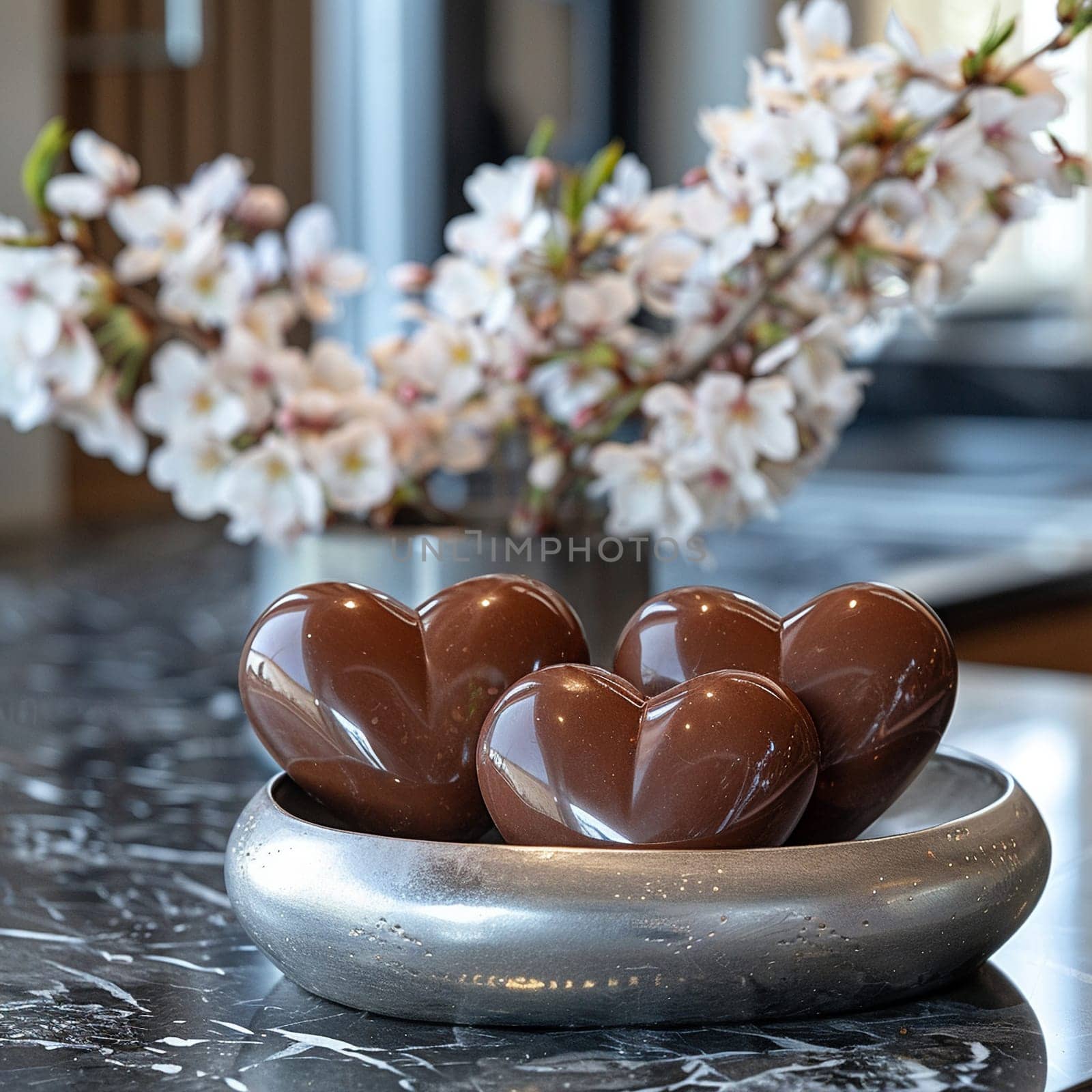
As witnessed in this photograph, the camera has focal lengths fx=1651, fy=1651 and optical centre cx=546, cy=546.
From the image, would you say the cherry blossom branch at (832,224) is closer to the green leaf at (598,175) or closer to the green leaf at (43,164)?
the green leaf at (598,175)

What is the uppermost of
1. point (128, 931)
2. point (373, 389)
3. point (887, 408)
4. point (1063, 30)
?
point (1063, 30)

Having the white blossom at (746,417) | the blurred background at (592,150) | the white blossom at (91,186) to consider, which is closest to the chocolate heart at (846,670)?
the white blossom at (746,417)

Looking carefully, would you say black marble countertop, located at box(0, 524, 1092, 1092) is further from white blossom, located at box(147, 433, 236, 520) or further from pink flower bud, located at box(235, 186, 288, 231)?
pink flower bud, located at box(235, 186, 288, 231)

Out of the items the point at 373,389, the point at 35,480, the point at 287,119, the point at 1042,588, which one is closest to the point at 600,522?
the point at 373,389

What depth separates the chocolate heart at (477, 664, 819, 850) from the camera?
464 millimetres

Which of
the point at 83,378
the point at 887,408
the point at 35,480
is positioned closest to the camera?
the point at 83,378

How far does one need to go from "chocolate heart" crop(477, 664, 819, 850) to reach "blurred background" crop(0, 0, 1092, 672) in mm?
1057

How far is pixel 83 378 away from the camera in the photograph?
924mm

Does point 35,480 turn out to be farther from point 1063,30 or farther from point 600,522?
point 1063,30

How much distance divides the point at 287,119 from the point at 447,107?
0.62m

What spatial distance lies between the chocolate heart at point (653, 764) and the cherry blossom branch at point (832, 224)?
16.2 inches

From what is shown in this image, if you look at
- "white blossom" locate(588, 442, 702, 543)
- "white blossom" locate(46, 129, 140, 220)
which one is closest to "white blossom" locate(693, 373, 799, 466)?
"white blossom" locate(588, 442, 702, 543)

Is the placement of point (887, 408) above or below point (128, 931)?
below

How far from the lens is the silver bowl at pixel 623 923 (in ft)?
1.49
